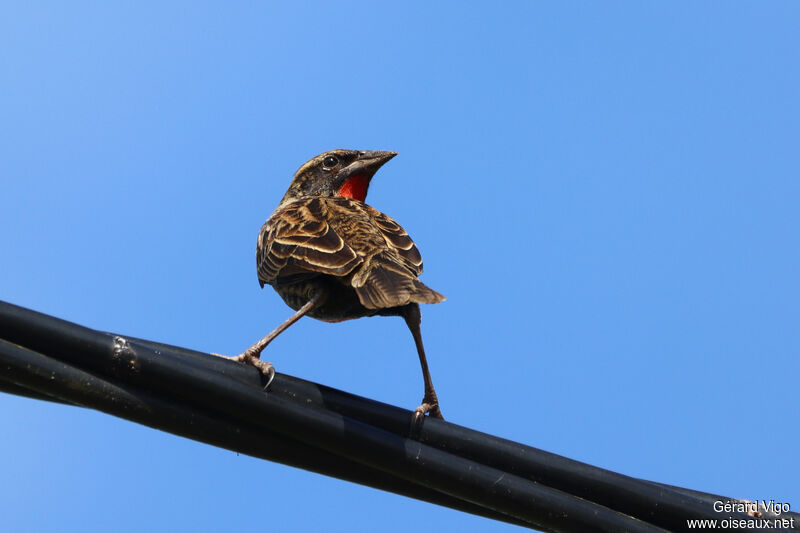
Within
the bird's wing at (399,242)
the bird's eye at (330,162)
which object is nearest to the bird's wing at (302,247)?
the bird's wing at (399,242)

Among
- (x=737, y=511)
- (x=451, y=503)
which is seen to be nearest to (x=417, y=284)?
(x=451, y=503)

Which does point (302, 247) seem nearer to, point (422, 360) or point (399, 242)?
point (399, 242)

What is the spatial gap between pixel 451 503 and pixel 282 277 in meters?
2.87

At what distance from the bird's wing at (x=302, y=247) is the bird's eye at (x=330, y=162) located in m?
2.35

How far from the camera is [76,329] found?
12.5 feet

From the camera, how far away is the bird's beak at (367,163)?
9.84m

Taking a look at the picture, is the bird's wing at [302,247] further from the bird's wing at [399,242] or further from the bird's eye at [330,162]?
the bird's eye at [330,162]

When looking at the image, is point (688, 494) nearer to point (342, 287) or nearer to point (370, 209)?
point (342, 287)

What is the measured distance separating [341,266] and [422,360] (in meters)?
0.90

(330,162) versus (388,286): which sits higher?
(330,162)

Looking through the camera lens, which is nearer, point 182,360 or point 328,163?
point 182,360

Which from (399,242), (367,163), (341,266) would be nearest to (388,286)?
(341,266)

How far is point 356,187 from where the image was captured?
999cm

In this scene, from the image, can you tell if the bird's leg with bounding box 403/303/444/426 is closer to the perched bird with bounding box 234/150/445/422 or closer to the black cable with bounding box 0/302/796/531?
the perched bird with bounding box 234/150/445/422
